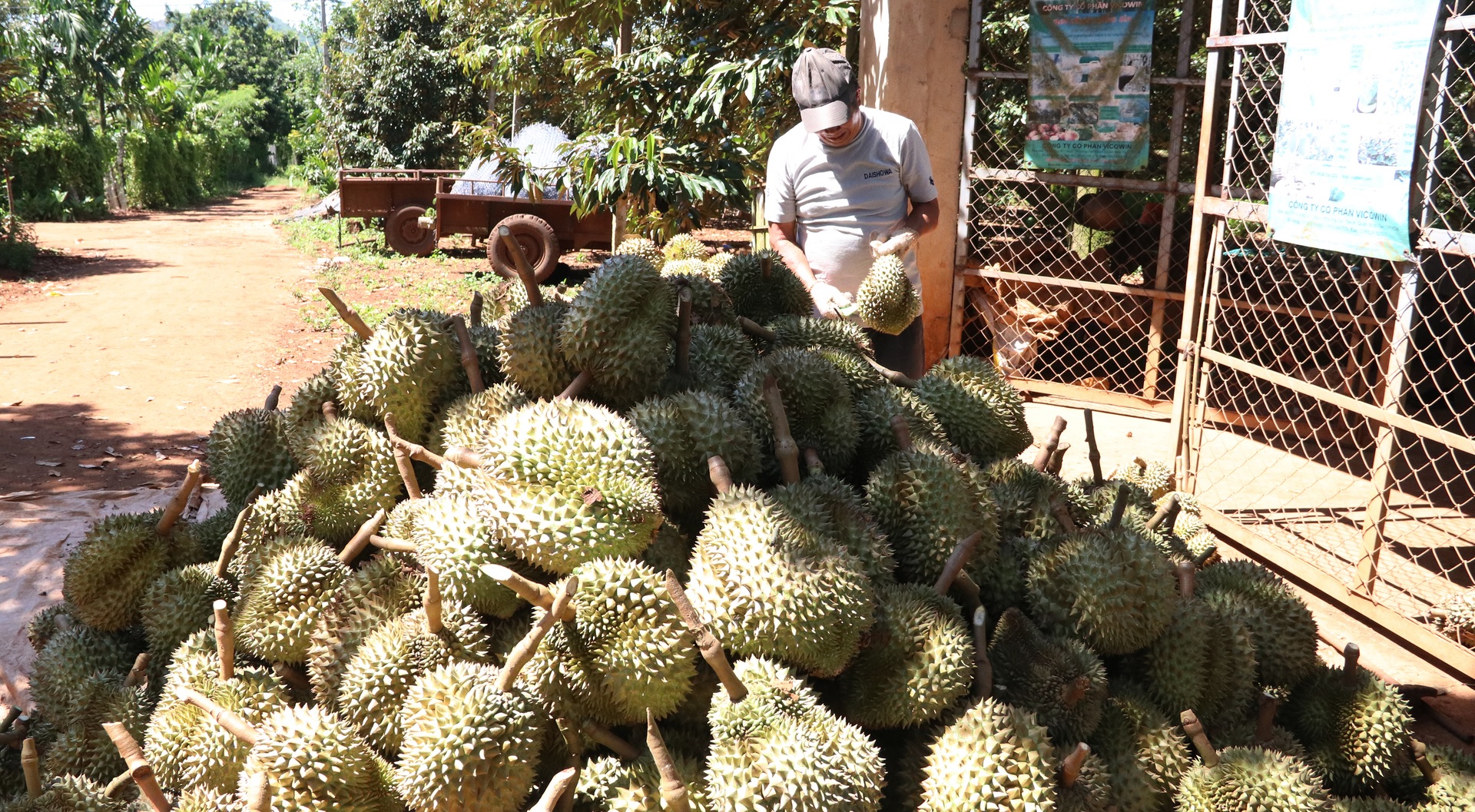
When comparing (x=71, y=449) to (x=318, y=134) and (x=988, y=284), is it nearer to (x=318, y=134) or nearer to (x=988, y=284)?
(x=988, y=284)

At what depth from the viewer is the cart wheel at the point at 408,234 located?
54.3 ft

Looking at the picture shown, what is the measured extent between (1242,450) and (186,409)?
8.20m

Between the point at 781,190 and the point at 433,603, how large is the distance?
325 cm

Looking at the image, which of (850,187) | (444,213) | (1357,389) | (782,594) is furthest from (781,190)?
(444,213)

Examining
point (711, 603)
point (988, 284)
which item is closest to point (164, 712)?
point (711, 603)

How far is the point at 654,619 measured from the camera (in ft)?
5.30

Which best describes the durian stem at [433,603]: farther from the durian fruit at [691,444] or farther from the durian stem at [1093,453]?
the durian stem at [1093,453]

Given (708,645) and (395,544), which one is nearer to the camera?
(708,645)

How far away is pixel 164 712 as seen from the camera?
1.79 metres

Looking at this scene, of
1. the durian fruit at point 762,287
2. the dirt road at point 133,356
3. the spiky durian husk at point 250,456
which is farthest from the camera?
the dirt road at point 133,356

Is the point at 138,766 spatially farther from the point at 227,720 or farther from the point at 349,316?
the point at 349,316

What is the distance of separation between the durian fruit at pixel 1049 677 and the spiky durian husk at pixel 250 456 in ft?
5.58

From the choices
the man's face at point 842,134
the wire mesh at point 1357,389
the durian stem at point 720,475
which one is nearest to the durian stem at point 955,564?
the durian stem at point 720,475

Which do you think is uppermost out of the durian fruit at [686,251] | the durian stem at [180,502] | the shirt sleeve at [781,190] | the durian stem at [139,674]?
the shirt sleeve at [781,190]
